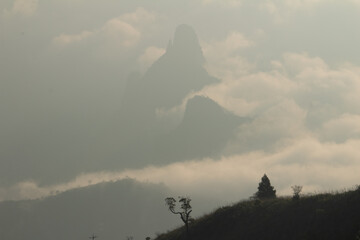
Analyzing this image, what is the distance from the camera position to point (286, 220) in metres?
63.1

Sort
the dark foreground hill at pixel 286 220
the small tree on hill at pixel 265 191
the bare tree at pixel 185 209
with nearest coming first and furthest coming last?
the dark foreground hill at pixel 286 220 < the bare tree at pixel 185 209 < the small tree on hill at pixel 265 191

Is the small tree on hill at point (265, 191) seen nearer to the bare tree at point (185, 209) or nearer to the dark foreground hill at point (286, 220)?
the dark foreground hill at point (286, 220)

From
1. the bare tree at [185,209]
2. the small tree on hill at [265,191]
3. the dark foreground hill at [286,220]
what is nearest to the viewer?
the dark foreground hill at [286,220]

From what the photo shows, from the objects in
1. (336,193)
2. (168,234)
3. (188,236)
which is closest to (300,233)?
(336,193)

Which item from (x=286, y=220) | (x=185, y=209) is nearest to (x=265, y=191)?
(x=185, y=209)

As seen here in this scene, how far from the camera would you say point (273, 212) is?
6738cm

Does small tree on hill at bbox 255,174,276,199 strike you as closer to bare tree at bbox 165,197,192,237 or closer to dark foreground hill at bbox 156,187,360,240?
dark foreground hill at bbox 156,187,360,240

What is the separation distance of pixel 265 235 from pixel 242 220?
8.11m

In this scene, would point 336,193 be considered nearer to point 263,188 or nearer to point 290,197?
point 290,197

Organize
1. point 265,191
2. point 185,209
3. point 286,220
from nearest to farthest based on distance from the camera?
point 286,220 < point 185,209 < point 265,191

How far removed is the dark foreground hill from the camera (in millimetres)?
55938

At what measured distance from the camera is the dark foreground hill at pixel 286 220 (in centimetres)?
5594

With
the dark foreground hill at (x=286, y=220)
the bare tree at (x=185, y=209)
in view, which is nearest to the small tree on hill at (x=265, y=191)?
the dark foreground hill at (x=286, y=220)

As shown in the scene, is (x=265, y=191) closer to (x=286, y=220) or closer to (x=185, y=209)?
(x=185, y=209)
